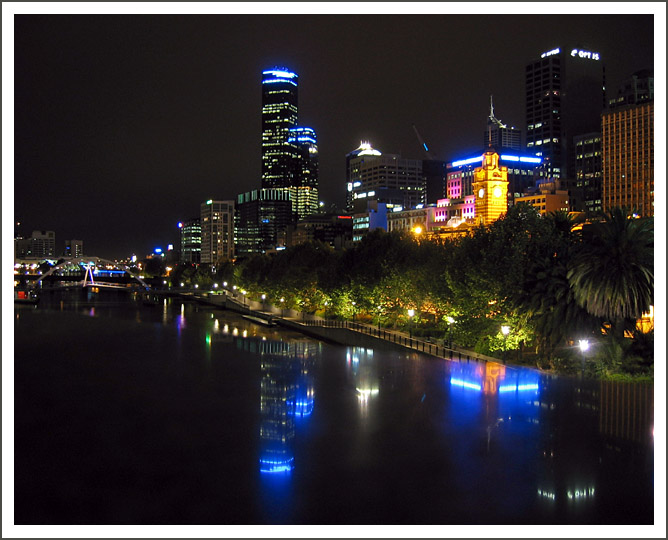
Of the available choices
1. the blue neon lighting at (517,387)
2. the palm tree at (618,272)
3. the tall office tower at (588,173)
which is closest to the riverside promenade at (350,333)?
the blue neon lighting at (517,387)

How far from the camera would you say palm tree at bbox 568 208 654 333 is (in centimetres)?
2623

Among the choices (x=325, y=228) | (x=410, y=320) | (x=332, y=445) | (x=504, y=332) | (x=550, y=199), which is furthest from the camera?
(x=325, y=228)

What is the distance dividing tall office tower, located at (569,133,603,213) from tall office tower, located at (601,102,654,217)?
1144cm

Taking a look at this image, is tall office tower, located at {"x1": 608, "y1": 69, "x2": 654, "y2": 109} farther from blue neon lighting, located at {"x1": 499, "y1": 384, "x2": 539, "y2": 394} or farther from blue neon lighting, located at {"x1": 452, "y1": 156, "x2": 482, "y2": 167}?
blue neon lighting, located at {"x1": 499, "y1": 384, "x2": 539, "y2": 394}

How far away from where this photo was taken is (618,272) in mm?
26422

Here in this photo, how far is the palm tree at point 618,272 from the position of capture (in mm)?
A: 26234

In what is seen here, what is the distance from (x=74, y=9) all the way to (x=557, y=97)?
186 meters

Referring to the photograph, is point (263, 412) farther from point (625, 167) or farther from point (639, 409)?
point (625, 167)

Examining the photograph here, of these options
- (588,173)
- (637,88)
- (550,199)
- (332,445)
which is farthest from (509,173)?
(332,445)

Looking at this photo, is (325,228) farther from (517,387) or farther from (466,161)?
(517,387)

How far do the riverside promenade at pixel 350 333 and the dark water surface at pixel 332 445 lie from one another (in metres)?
1.75

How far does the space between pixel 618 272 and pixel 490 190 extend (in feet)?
272

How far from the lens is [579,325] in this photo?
2827 centimetres

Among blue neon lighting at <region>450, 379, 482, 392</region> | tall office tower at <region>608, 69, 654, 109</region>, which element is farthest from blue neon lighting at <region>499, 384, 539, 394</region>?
tall office tower at <region>608, 69, 654, 109</region>
